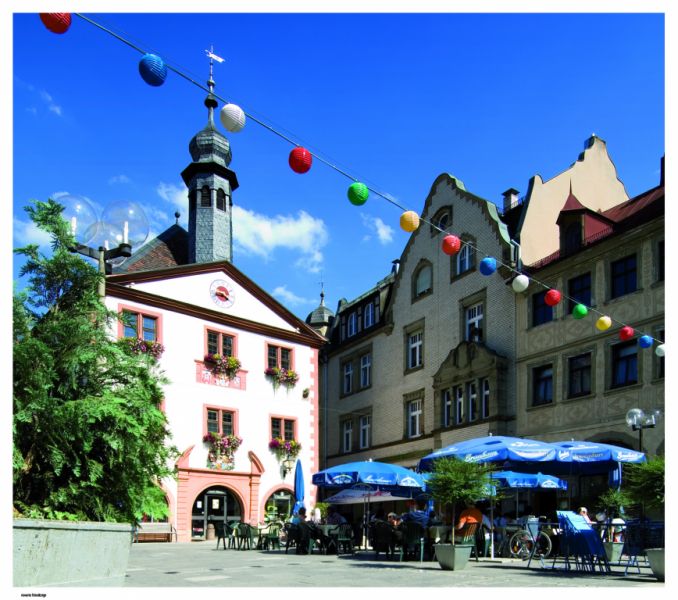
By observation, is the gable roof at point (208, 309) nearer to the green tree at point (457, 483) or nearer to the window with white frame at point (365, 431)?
the window with white frame at point (365, 431)

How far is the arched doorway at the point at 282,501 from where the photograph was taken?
3409cm

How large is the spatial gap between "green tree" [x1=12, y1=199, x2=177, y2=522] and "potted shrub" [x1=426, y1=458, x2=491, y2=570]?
622 cm

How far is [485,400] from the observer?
3086 cm

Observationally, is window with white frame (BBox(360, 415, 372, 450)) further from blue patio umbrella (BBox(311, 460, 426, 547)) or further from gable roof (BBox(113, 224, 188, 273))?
blue patio umbrella (BBox(311, 460, 426, 547))

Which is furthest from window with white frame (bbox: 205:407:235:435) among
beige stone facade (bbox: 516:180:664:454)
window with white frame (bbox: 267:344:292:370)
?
beige stone facade (bbox: 516:180:664:454)

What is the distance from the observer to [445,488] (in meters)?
15.2

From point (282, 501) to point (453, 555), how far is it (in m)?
20.9

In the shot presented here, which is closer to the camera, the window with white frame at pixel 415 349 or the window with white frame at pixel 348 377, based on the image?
the window with white frame at pixel 415 349

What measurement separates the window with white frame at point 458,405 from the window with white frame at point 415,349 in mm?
3703

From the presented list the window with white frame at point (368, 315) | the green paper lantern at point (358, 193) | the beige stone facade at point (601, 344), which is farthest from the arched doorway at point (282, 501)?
the green paper lantern at point (358, 193)

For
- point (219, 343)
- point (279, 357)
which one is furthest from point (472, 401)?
point (219, 343)
